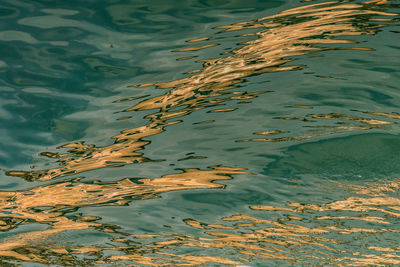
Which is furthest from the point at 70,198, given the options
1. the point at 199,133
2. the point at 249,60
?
the point at 249,60

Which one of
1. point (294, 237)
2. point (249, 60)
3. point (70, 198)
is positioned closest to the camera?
point (294, 237)

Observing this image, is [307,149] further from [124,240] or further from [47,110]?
[47,110]

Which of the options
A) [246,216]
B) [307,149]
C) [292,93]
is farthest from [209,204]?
[292,93]

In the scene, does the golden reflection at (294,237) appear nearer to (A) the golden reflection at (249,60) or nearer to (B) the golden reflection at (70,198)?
(B) the golden reflection at (70,198)

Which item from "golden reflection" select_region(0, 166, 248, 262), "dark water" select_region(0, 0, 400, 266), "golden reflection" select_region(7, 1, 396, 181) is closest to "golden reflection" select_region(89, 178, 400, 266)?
"dark water" select_region(0, 0, 400, 266)

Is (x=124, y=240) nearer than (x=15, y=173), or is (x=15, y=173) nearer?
(x=124, y=240)

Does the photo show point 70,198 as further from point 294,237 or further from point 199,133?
point 294,237

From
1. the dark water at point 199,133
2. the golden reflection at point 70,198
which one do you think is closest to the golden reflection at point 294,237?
the dark water at point 199,133
